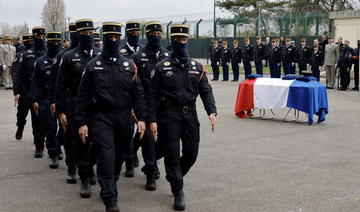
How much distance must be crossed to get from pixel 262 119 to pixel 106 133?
26.9ft

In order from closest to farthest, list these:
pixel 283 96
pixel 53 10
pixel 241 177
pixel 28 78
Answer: pixel 241 177, pixel 28 78, pixel 283 96, pixel 53 10

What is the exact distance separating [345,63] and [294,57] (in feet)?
10.9

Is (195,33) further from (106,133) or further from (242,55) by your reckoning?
(106,133)

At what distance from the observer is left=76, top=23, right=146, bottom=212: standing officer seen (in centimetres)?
620

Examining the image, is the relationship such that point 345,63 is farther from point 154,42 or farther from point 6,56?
point 154,42

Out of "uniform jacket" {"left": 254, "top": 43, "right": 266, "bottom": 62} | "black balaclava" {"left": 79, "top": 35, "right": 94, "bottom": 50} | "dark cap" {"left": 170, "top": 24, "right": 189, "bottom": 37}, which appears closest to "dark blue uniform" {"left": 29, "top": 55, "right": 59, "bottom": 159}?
"black balaclava" {"left": 79, "top": 35, "right": 94, "bottom": 50}

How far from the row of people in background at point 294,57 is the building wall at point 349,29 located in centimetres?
196

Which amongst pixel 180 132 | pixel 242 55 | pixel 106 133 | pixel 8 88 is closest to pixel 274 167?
pixel 180 132

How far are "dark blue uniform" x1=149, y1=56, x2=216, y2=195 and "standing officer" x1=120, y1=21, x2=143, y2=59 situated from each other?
1.72 metres

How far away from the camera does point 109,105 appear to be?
6.30m

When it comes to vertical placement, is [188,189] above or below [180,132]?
below

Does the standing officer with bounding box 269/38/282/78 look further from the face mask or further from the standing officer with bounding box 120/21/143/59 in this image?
the standing officer with bounding box 120/21/143/59

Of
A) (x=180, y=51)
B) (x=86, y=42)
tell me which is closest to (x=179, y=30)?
(x=180, y=51)

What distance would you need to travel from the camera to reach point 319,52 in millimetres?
22531
